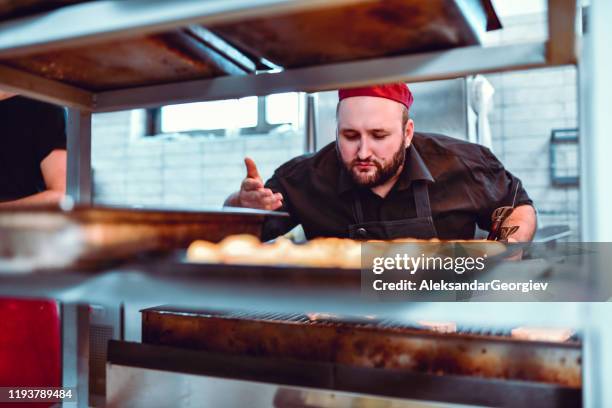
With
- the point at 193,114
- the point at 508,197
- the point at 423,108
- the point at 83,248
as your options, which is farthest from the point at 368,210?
the point at 193,114

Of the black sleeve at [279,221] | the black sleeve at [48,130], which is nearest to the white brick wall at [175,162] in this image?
the black sleeve at [279,221]

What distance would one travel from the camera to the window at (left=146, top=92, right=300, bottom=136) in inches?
169

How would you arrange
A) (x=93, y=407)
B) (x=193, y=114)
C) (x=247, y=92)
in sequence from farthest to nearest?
(x=193, y=114) < (x=93, y=407) < (x=247, y=92)

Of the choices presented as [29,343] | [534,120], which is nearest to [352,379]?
[29,343]

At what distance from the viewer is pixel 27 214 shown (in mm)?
761

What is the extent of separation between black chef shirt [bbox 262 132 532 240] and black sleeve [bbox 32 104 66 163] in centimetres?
69

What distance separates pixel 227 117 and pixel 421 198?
2923 mm

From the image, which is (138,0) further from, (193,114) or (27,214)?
(193,114)

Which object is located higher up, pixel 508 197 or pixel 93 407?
pixel 508 197

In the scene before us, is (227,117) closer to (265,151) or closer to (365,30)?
(265,151)

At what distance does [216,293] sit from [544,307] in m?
0.37

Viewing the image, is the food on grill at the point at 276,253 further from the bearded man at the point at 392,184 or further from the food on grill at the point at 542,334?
the bearded man at the point at 392,184

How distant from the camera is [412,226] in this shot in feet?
6.14

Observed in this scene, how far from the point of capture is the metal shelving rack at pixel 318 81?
0.57 m
